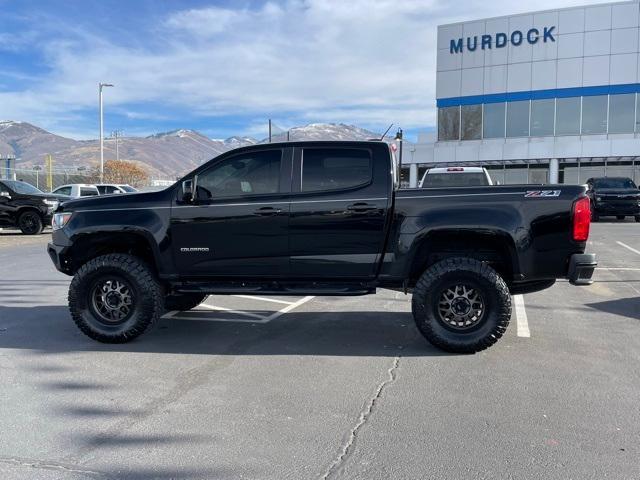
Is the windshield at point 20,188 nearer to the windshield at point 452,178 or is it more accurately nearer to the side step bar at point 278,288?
the windshield at point 452,178

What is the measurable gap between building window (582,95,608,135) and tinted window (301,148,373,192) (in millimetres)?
31634

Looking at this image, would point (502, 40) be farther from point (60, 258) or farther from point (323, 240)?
point (60, 258)

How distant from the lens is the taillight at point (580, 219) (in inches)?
210

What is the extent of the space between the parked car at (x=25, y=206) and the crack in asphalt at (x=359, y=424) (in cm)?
1557

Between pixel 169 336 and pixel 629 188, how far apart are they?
21.8 meters

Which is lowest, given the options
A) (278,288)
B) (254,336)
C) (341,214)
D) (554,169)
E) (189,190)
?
(254,336)

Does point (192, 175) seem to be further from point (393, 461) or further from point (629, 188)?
point (629, 188)

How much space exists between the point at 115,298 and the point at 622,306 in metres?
6.31

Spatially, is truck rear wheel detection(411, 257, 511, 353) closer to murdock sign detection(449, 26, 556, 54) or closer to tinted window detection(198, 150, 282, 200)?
tinted window detection(198, 150, 282, 200)

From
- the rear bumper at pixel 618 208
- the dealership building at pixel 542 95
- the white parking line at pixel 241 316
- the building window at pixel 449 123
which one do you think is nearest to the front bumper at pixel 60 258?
the white parking line at pixel 241 316

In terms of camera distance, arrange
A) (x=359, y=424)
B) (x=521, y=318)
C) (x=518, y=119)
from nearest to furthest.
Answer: (x=359, y=424) < (x=521, y=318) < (x=518, y=119)

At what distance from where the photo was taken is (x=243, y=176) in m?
5.97

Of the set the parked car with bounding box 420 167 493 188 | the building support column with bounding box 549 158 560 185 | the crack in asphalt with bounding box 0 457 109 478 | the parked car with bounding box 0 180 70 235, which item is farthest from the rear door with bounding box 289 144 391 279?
the building support column with bounding box 549 158 560 185

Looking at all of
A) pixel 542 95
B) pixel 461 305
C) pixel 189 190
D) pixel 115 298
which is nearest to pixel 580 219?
pixel 461 305
